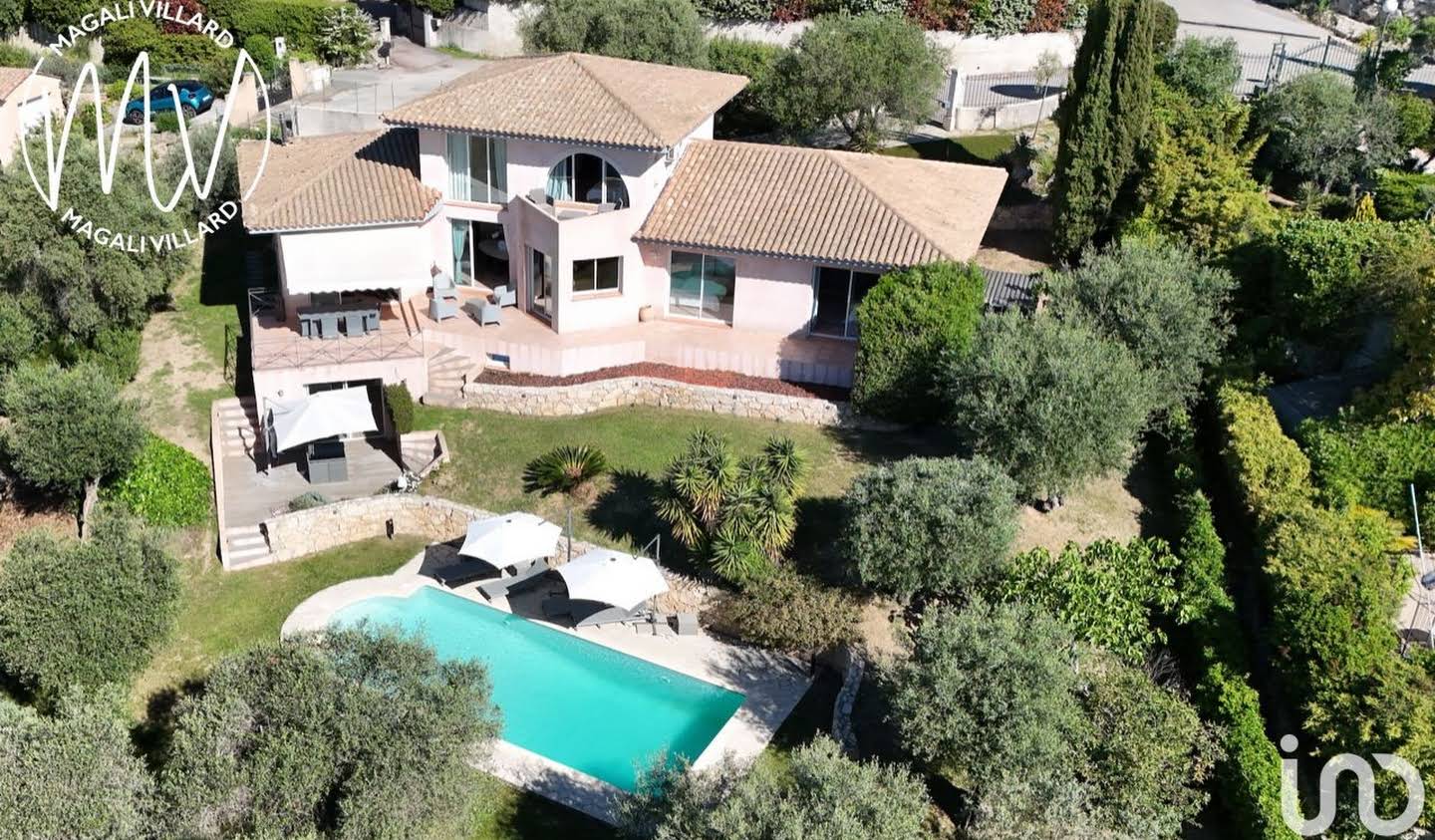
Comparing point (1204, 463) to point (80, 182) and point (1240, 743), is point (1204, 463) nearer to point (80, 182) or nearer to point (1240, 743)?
point (1240, 743)

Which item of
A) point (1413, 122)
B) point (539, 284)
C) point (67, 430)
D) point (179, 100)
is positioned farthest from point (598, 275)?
point (1413, 122)

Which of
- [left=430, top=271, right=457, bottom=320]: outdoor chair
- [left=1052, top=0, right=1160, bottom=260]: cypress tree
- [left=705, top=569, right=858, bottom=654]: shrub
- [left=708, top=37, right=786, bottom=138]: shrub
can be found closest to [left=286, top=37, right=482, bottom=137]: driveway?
[left=708, top=37, right=786, bottom=138]: shrub

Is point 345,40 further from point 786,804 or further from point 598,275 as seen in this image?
point 786,804

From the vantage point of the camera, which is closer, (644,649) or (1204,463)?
(644,649)

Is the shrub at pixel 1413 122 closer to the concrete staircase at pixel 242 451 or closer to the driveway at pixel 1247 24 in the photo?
the driveway at pixel 1247 24

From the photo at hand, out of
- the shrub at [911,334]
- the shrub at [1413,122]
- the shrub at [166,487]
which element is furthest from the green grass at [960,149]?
the shrub at [166,487]

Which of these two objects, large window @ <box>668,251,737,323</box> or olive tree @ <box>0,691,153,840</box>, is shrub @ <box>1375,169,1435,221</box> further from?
olive tree @ <box>0,691,153,840</box>

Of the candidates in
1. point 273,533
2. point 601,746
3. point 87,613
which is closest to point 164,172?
point 273,533
